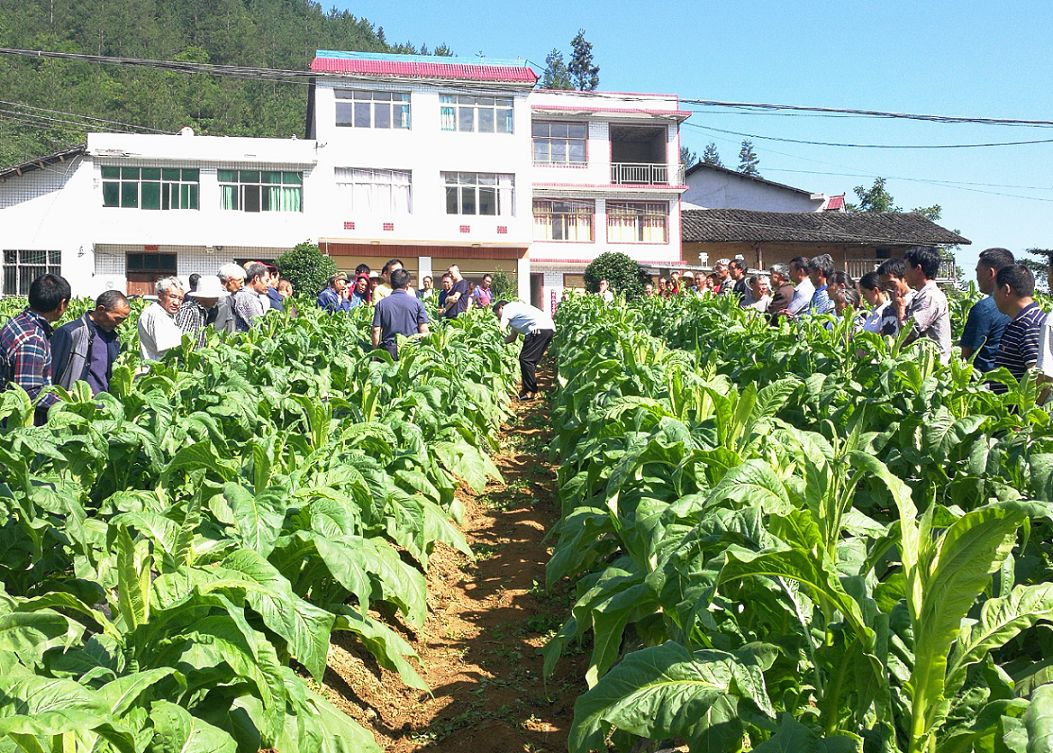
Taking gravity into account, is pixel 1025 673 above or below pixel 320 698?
above

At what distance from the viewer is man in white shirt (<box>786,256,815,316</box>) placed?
35.1 feet

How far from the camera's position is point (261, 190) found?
1470 inches

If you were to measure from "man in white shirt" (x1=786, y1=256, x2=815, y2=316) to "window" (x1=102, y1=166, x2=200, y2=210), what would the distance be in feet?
98.7

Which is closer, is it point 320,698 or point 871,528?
point 871,528

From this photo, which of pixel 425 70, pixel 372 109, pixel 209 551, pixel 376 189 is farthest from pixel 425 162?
pixel 209 551

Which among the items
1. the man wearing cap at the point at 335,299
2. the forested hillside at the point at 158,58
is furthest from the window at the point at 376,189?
the man wearing cap at the point at 335,299

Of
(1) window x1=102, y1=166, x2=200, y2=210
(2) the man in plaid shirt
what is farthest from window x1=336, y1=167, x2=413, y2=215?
(2) the man in plaid shirt

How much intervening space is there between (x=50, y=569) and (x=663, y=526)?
2.74 meters

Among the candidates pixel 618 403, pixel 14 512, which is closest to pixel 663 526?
pixel 618 403

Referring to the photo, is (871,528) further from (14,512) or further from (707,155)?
(707,155)

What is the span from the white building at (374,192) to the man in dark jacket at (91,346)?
30.5m

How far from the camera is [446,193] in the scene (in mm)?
39031

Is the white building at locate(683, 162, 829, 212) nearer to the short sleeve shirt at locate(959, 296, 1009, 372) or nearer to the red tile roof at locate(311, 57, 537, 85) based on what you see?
the red tile roof at locate(311, 57, 537, 85)

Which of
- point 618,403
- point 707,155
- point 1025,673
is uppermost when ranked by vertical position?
point 707,155
